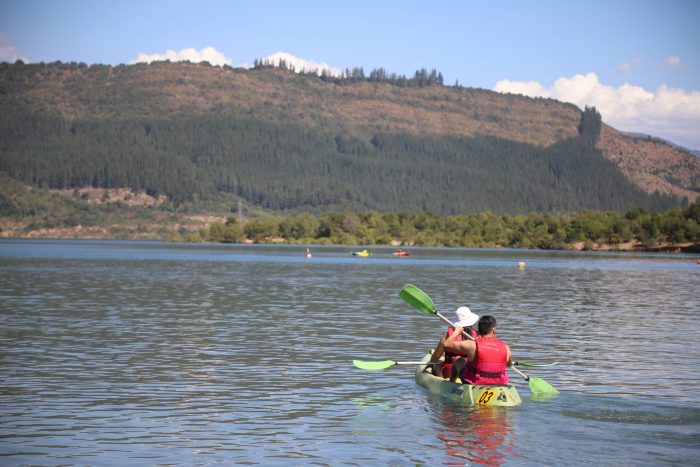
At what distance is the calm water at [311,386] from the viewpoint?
21.3 meters

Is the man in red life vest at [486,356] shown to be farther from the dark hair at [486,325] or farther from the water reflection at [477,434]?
the water reflection at [477,434]

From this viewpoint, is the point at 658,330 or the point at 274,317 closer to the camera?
the point at 658,330

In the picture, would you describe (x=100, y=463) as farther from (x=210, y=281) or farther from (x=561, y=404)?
(x=210, y=281)

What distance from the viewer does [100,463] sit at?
777 inches

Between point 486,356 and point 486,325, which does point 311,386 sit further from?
point 486,325

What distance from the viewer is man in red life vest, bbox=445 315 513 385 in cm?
2562

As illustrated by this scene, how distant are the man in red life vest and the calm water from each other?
903 mm

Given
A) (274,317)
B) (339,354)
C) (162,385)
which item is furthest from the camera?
(274,317)

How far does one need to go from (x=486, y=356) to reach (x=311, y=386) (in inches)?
230

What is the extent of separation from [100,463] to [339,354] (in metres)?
17.4

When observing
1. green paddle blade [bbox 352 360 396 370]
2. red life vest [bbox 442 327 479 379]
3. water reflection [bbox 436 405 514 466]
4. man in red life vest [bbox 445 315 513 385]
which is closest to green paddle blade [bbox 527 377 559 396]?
man in red life vest [bbox 445 315 513 385]

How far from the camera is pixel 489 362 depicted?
25.7 meters

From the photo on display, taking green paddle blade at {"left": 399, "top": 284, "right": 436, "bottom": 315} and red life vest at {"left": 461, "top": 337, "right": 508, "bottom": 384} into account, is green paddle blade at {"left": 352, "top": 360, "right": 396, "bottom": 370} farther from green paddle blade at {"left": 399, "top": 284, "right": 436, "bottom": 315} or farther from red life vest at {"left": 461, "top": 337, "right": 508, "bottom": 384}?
red life vest at {"left": 461, "top": 337, "right": 508, "bottom": 384}

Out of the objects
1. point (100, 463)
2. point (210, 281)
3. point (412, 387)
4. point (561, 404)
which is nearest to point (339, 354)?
point (412, 387)
